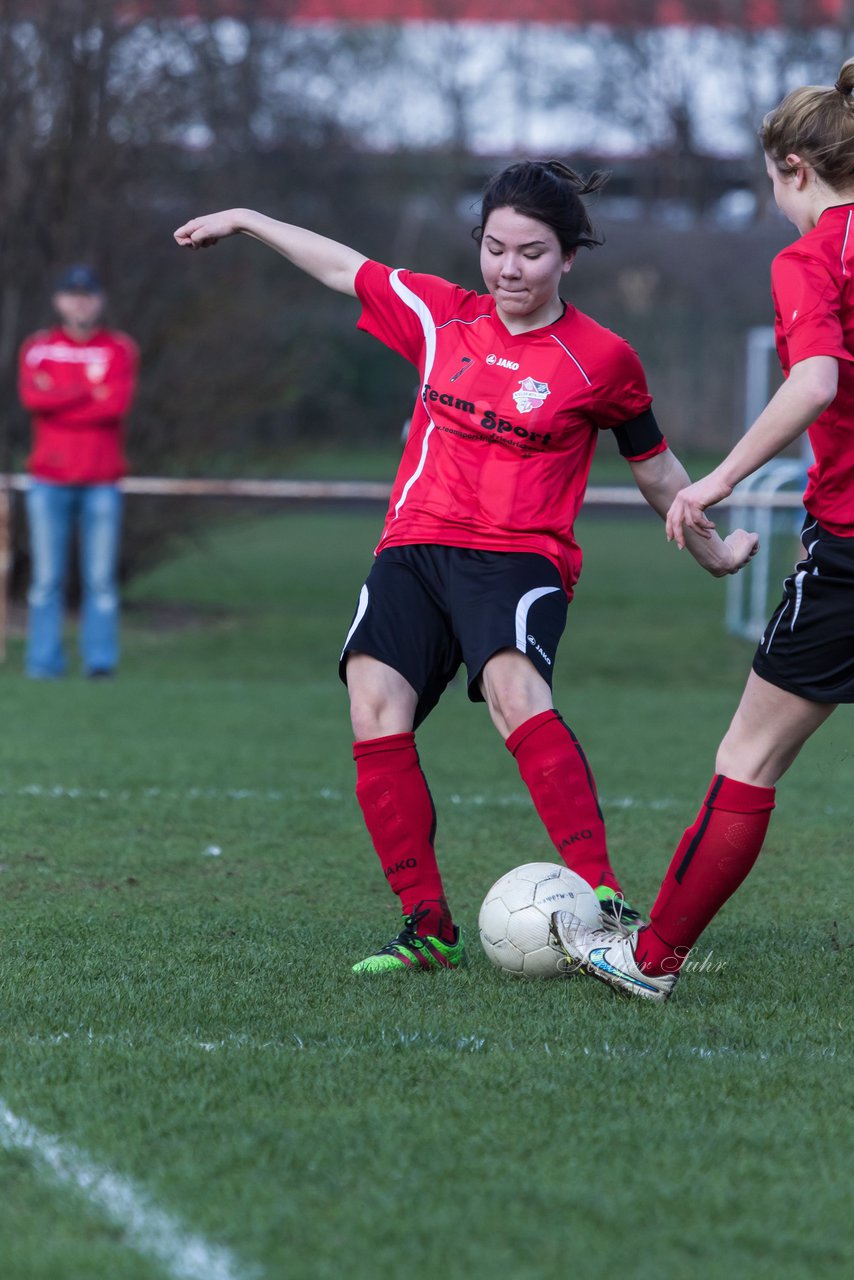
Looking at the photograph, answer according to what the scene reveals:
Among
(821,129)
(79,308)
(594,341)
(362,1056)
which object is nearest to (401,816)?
(362,1056)

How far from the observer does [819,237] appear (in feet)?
10.9

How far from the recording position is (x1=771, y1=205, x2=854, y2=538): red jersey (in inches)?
129

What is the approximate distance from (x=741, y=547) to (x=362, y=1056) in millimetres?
1526

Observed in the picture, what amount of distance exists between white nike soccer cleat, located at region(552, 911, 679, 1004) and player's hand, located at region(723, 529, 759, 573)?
0.91 meters

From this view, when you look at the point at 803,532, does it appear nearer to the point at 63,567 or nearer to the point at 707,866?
the point at 707,866

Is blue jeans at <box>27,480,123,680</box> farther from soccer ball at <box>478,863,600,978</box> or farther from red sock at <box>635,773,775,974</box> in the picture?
red sock at <box>635,773,775,974</box>

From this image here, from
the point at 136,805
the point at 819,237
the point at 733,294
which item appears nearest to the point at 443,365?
the point at 819,237

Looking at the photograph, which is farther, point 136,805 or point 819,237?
point 136,805

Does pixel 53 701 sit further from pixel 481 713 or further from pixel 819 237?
pixel 819 237

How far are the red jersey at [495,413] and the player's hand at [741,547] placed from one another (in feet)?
1.53

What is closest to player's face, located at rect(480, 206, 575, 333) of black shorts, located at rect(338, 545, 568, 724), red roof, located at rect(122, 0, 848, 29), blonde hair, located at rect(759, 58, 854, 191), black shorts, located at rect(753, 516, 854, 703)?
black shorts, located at rect(338, 545, 568, 724)

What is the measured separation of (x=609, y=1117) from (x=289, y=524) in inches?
853

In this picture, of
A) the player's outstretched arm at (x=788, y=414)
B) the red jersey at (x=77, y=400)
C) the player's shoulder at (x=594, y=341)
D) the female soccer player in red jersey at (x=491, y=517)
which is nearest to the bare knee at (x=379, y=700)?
the female soccer player in red jersey at (x=491, y=517)

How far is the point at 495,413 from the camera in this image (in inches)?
163
